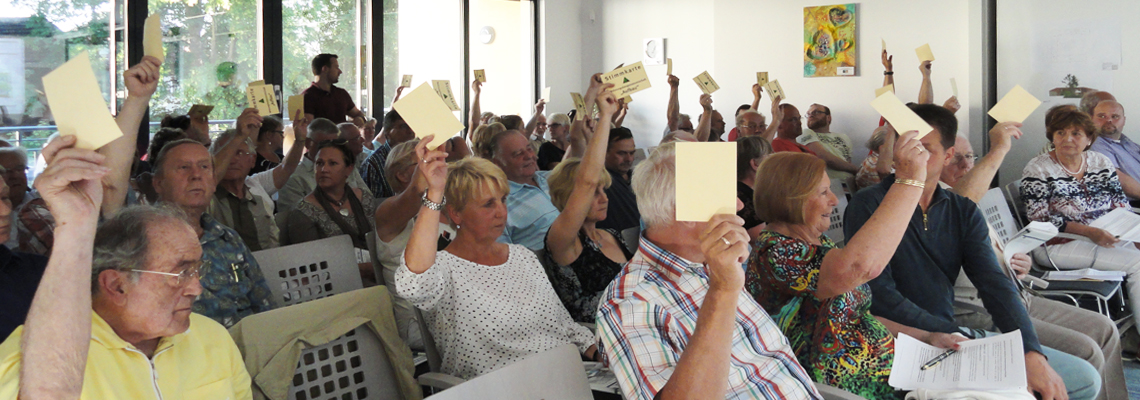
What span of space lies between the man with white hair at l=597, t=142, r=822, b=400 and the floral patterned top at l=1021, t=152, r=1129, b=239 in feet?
11.5

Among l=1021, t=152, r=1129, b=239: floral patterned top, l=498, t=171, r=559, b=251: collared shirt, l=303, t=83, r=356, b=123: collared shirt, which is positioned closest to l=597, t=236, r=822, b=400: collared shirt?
l=498, t=171, r=559, b=251: collared shirt

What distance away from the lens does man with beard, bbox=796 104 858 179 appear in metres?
6.30

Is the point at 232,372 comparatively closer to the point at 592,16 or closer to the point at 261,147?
the point at 261,147

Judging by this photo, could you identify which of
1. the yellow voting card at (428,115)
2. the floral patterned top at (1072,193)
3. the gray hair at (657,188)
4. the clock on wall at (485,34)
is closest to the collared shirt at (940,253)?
the gray hair at (657,188)

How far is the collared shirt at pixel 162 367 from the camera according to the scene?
1.43m

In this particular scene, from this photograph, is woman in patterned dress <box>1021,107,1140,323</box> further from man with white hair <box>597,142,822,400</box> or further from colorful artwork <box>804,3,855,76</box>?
man with white hair <box>597,142,822,400</box>

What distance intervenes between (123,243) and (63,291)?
0.30 meters

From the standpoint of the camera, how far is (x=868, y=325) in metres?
2.08

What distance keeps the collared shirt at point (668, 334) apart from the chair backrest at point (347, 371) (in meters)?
0.79

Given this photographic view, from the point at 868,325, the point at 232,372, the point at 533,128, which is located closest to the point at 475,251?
the point at 232,372

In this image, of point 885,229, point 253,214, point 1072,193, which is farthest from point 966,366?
point 1072,193

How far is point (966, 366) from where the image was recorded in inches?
81.4

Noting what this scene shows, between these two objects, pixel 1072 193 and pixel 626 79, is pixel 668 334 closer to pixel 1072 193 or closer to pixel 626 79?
pixel 626 79

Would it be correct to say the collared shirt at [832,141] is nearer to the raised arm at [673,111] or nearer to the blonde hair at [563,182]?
the raised arm at [673,111]
